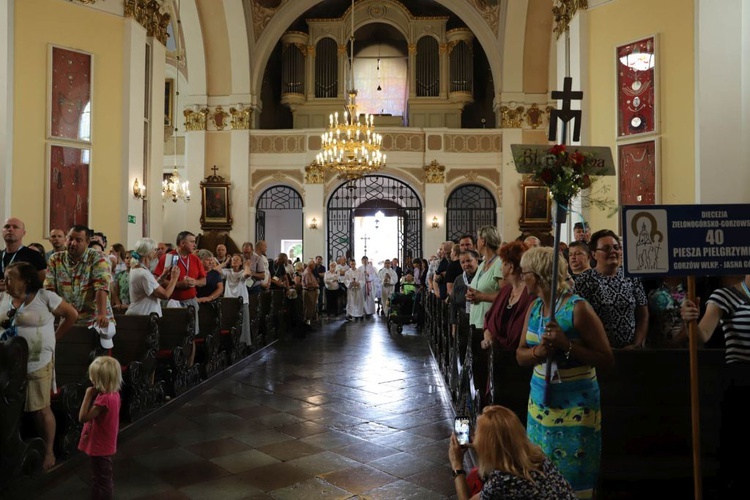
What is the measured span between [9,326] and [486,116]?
19.0m

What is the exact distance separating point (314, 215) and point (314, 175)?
47.1 inches

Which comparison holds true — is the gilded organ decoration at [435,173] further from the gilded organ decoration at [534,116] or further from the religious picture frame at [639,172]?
the religious picture frame at [639,172]

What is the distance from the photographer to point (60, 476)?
165 inches

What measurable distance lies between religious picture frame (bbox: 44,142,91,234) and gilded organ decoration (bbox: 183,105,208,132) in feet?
26.9

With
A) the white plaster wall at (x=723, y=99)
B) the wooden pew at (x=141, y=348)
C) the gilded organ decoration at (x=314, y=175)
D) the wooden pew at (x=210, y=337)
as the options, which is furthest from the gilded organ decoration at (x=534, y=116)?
the wooden pew at (x=141, y=348)

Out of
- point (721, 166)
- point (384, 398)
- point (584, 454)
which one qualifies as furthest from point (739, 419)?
point (721, 166)

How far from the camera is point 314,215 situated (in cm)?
1900

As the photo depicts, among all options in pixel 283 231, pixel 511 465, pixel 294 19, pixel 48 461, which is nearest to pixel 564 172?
pixel 511 465

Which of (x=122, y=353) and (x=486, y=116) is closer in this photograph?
(x=122, y=353)

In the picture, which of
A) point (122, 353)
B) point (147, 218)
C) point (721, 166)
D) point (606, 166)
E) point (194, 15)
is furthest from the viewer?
point (194, 15)

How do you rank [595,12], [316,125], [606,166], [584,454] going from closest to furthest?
[584,454] < [606,166] < [595,12] < [316,125]

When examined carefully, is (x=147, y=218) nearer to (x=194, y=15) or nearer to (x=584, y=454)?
(x=194, y=15)

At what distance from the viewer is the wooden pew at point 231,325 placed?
26.9 ft

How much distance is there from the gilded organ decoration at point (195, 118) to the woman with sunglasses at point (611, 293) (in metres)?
16.7
